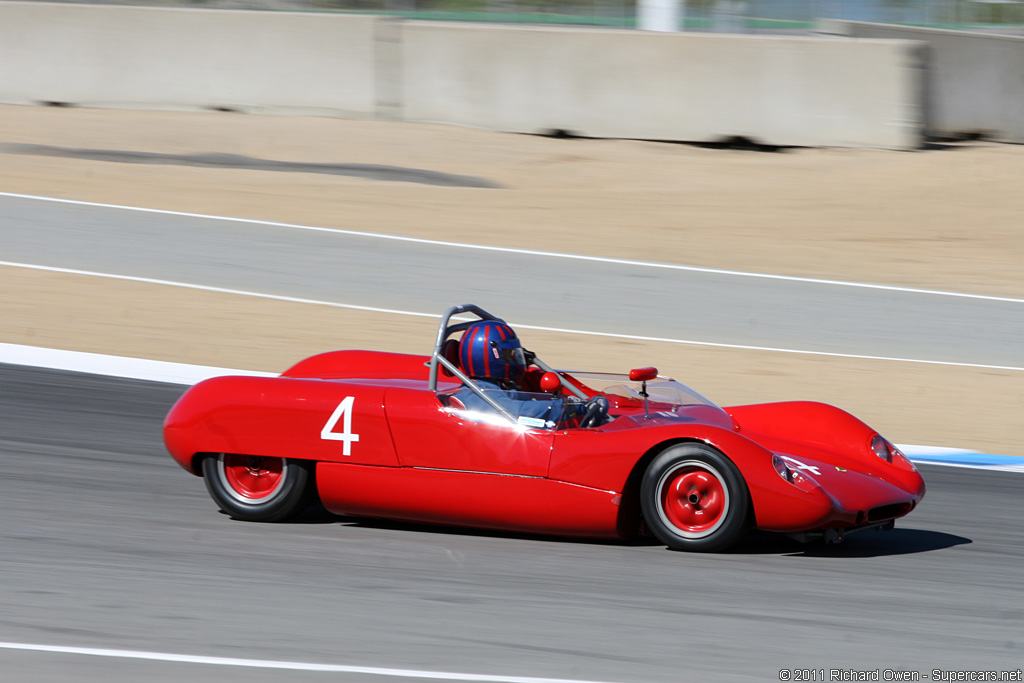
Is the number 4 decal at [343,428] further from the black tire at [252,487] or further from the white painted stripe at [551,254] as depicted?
the white painted stripe at [551,254]

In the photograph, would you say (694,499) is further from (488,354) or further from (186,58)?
(186,58)

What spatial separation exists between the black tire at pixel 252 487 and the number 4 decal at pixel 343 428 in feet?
0.87

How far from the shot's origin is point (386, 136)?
1847 centimetres

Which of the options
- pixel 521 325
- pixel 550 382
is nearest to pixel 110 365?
pixel 521 325

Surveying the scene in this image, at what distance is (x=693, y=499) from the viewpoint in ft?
17.6

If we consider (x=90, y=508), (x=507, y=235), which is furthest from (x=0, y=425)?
(x=507, y=235)

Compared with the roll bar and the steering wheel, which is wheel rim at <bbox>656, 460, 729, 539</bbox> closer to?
the steering wheel

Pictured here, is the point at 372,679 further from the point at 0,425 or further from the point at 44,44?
the point at 44,44

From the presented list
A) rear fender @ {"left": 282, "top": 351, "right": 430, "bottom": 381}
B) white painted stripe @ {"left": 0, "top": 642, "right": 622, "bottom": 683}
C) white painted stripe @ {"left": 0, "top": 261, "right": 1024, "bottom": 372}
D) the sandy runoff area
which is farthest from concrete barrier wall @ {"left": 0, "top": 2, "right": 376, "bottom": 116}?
white painted stripe @ {"left": 0, "top": 642, "right": 622, "bottom": 683}

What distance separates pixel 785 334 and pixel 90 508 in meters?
6.64

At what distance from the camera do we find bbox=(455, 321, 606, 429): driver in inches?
220

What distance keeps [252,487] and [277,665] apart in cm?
186

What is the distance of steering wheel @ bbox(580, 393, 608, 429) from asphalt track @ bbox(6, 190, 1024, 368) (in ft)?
16.5

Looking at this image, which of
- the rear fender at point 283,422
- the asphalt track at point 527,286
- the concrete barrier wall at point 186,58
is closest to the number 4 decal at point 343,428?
the rear fender at point 283,422
